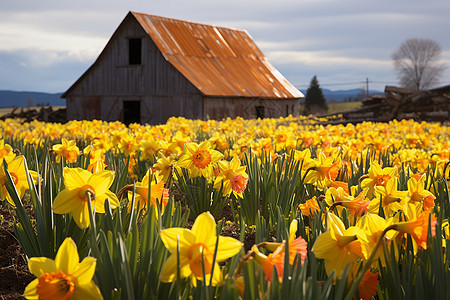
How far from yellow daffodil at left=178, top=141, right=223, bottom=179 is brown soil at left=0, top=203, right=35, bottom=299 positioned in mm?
987

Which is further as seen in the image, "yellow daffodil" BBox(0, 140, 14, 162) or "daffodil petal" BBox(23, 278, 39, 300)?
"yellow daffodil" BBox(0, 140, 14, 162)

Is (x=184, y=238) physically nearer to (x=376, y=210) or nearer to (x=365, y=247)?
(x=365, y=247)

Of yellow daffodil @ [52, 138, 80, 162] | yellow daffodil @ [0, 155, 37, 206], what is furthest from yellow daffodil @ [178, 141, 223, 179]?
yellow daffodil @ [52, 138, 80, 162]

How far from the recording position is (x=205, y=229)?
A: 1.26m

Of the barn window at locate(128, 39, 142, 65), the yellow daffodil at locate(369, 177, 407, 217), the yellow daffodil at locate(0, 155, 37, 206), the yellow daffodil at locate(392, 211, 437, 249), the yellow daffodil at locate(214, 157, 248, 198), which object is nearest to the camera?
the yellow daffodil at locate(392, 211, 437, 249)

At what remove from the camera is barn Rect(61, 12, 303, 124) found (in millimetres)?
23734

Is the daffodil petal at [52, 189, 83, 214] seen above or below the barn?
below

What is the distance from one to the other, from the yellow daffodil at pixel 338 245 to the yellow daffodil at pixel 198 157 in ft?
4.55

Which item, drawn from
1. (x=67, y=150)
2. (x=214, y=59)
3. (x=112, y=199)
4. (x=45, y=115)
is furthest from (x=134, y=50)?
(x=112, y=199)

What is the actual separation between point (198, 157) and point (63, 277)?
160 cm

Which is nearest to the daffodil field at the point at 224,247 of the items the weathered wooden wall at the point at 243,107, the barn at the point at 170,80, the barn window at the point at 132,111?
the weathered wooden wall at the point at 243,107

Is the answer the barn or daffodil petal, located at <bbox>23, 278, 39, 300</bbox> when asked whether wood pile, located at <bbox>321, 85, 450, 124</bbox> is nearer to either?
the barn

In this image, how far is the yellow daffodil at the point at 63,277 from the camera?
125cm

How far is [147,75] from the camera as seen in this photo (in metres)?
24.5
